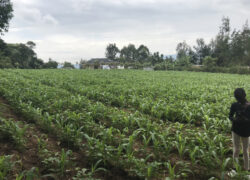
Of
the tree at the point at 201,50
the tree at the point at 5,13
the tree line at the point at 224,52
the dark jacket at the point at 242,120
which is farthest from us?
the tree at the point at 201,50

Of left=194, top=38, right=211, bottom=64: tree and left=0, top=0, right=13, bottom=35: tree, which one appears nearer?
left=0, top=0, right=13, bottom=35: tree

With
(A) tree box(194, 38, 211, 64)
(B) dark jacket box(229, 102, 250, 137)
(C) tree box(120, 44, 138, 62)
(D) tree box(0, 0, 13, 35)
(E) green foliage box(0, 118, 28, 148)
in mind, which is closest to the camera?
(B) dark jacket box(229, 102, 250, 137)

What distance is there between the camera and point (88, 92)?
9.38m

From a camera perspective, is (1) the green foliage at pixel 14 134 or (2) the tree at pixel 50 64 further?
(2) the tree at pixel 50 64

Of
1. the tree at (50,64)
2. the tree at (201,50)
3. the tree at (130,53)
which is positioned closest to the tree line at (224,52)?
the tree at (201,50)

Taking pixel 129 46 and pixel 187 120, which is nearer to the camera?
pixel 187 120

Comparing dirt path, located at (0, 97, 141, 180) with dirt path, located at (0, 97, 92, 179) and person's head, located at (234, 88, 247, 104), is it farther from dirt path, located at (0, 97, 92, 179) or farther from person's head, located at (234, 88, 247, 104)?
person's head, located at (234, 88, 247, 104)

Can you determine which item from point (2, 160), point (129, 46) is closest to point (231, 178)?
point (2, 160)

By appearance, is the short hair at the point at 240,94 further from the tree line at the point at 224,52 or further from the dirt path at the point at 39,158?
the tree line at the point at 224,52

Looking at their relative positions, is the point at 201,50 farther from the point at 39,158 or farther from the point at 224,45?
the point at 39,158

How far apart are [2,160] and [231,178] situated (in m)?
3.72

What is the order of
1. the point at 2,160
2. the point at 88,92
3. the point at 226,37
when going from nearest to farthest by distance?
the point at 2,160 < the point at 88,92 < the point at 226,37

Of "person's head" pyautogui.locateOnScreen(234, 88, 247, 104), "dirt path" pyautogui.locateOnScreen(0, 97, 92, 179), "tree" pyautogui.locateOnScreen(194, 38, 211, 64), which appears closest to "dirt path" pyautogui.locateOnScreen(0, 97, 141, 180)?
"dirt path" pyautogui.locateOnScreen(0, 97, 92, 179)

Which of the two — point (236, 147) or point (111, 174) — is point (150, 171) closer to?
point (111, 174)
